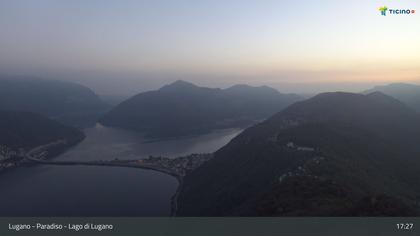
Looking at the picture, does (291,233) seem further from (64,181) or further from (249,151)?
(64,181)

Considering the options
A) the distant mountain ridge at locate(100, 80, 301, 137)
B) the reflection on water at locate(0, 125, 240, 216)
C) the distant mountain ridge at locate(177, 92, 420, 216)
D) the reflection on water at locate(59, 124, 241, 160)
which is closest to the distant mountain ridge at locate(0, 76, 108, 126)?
the distant mountain ridge at locate(100, 80, 301, 137)

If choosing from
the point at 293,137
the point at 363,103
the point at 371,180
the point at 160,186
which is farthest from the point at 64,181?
the point at 363,103

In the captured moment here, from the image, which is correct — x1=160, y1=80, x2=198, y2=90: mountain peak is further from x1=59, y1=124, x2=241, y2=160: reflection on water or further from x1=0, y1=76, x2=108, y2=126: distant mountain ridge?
x1=59, y1=124, x2=241, y2=160: reflection on water

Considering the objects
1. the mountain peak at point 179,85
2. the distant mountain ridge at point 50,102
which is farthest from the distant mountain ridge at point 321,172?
the mountain peak at point 179,85

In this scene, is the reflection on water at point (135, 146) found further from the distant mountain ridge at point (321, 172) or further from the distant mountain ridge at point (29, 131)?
the distant mountain ridge at point (321, 172)

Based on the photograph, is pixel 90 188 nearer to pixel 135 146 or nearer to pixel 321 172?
pixel 321 172

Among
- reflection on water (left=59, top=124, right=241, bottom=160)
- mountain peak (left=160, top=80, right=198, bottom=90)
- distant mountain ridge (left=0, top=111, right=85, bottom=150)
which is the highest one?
mountain peak (left=160, top=80, right=198, bottom=90)

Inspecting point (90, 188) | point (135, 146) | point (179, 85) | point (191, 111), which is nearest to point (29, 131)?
point (135, 146)
